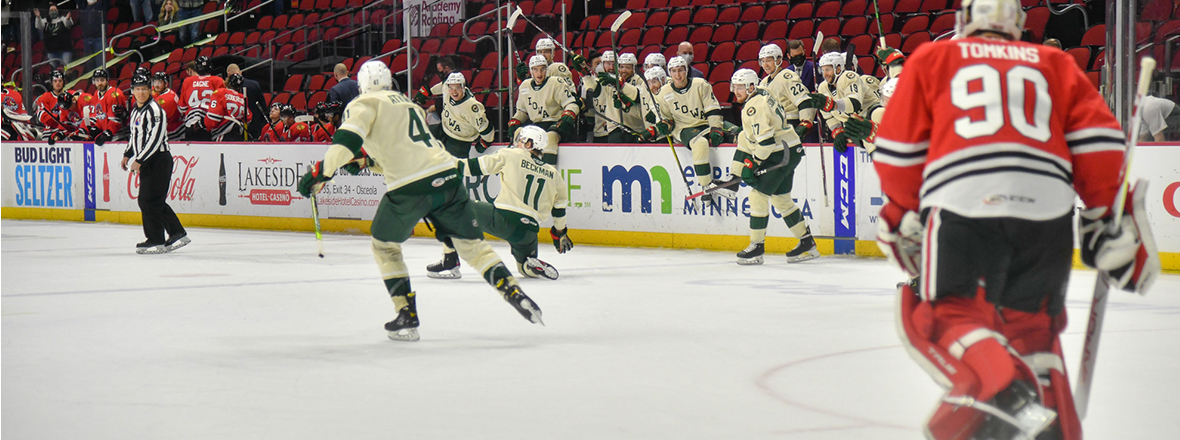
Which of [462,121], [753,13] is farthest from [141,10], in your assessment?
[753,13]

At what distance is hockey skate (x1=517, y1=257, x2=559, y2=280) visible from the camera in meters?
7.86

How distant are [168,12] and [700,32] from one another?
9718 millimetres

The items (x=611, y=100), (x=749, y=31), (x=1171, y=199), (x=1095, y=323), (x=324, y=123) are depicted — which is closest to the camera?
(x=1095, y=323)

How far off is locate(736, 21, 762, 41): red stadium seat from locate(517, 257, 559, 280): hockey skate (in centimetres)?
638

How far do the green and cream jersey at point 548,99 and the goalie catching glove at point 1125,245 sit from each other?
345 inches

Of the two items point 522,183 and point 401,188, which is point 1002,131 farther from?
point 522,183

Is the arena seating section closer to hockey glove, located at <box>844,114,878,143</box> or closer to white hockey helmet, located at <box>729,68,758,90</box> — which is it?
white hockey helmet, located at <box>729,68,758,90</box>

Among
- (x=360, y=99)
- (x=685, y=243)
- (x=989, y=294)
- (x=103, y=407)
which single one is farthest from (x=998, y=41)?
(x=685, y=243)

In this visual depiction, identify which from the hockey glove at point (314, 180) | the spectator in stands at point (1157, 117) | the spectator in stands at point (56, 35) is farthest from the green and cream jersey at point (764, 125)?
the spectator in stands at point (56, 35)

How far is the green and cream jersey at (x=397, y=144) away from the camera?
531 cm

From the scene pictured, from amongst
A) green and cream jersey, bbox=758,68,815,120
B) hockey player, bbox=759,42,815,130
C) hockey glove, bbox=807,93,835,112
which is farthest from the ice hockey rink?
hockey player, bbox=759,42,815,130

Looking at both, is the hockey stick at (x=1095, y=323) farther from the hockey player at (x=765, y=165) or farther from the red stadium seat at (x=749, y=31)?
the red stadium seat at (x=749, y=31)

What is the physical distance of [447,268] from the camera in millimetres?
8062

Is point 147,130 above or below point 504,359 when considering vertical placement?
above
